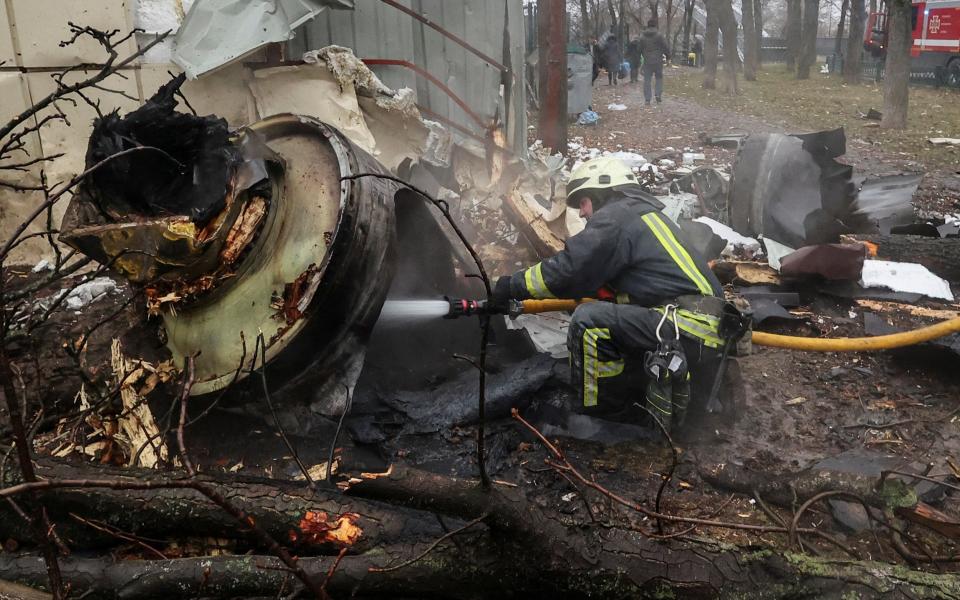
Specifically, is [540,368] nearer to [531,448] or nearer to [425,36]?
[531,448]

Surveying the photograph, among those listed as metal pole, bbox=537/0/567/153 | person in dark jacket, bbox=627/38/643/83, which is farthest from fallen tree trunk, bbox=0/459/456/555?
person in dark jacket, bbox=627/38/643/83

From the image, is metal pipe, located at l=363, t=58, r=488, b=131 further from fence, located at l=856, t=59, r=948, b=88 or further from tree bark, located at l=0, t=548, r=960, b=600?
fence, located at l=856, t=59, r=948, b=88

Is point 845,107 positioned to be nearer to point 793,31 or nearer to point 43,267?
point 793,31

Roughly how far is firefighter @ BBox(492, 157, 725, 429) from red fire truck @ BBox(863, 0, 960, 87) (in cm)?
1773

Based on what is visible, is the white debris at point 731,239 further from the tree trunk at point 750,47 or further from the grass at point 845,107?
the tree trunk at point 750,47

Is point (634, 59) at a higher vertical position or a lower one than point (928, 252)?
higher

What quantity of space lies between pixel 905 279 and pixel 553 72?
5252mm

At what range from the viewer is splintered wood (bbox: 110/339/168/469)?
3.24 meters

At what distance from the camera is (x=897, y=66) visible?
36.3ft

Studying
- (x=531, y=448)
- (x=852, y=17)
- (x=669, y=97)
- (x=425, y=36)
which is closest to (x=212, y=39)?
(x=425, y=36)

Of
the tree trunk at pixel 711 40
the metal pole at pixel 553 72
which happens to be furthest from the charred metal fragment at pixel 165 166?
the tree trunk at pixel 711 40

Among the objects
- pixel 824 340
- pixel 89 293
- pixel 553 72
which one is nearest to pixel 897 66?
pixel 553 72

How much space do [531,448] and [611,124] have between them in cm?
1122

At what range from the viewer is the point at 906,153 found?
10.3 m
